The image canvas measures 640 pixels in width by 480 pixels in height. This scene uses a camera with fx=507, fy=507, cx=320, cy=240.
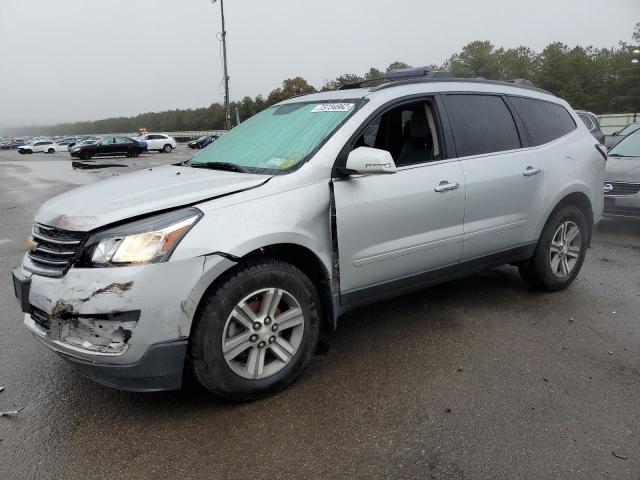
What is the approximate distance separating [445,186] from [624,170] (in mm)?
5121

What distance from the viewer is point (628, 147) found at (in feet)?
26.6

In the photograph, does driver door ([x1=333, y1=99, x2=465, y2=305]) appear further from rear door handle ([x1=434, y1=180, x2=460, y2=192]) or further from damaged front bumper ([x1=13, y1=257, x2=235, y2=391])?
damaged front bumper ([x1=13, y1=257, x2=235, y2=391])

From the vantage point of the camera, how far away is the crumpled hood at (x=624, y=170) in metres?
6.99

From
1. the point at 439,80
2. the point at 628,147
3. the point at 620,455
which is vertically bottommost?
the point at 620,455

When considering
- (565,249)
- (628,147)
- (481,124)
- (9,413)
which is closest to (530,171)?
(481,124)

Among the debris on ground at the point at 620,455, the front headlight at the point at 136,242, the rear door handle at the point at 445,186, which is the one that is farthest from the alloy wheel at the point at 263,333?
the debris on ground at the point at 620,455

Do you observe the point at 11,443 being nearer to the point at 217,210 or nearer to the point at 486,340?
the point at 217,210

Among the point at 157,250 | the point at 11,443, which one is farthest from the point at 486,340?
the point at 11,443

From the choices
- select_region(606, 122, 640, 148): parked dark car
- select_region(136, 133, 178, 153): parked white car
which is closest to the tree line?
select_region(136, 133, 178, 153): parked white car

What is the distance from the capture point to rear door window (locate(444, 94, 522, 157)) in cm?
366

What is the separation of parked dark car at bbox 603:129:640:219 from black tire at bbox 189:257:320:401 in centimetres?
587

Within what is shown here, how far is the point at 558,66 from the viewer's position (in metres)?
69.8

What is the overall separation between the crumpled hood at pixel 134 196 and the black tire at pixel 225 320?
449 millimetres

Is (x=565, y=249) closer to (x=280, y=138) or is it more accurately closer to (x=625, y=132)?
(x=280, y=138)
